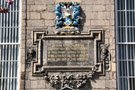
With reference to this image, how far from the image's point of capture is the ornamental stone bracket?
55.0 feet

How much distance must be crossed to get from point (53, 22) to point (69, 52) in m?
1.67

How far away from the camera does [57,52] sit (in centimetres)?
1697

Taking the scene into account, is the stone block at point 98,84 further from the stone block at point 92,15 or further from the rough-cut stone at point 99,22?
the stone block at point 92,15

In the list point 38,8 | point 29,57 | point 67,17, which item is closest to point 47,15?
point 38,8

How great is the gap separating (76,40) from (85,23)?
0.96 m

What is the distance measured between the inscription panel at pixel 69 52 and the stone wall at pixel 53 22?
0.65 m

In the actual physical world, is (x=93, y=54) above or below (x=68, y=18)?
below

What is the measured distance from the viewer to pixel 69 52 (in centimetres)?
1698

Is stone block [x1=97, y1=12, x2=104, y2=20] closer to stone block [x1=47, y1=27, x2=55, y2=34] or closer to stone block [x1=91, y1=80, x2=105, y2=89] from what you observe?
stone block [x1=47, y1=27, x2=55, y2=34]

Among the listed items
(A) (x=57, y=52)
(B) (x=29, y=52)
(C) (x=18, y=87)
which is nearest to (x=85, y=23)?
(A) (x=57, y=52)

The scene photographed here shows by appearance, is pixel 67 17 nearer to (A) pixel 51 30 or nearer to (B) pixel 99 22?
(A) pixel 51 30

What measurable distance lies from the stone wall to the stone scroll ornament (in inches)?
10.4

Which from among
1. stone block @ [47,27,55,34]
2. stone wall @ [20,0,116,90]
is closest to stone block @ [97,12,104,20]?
stone wall @ [20,0,116,90]

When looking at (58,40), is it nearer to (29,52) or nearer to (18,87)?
(29,52)
